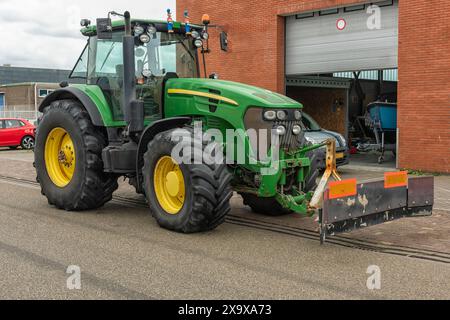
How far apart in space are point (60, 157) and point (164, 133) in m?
2.42

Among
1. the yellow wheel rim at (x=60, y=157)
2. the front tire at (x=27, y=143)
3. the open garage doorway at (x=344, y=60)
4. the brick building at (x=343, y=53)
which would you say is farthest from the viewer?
the front tire at (x=27, y=143)

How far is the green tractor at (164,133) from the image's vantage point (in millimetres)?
6762

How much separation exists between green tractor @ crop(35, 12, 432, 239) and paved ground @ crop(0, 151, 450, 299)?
42 cm

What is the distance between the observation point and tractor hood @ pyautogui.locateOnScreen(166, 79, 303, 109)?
6.95 m

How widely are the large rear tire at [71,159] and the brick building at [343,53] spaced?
622 centimetres

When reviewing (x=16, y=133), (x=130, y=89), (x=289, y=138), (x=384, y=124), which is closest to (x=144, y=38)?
(x=130, y=89)

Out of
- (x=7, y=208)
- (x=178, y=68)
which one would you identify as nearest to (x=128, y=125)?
(x=178, y=68)

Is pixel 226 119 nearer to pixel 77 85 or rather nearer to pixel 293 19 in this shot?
pixel 77 85

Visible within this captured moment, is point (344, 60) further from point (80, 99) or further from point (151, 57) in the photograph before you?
point (80, 99)

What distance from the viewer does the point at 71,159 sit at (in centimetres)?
856

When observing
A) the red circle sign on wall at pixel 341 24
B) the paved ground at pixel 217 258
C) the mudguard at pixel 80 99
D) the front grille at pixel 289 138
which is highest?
the red circle sign on wall at pixel 341 24

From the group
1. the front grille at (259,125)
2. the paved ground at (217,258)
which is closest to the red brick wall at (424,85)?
the paved ground at (217,258)

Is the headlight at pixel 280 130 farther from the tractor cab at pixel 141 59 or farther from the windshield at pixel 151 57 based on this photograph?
the windshield at pixel 151 57

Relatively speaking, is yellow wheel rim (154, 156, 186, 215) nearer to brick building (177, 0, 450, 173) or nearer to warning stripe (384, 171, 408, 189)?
warning stripe (384, 171, 408, 189)
